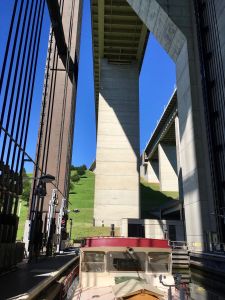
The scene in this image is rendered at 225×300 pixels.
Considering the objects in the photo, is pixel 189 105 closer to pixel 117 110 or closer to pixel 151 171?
pixel 117 110

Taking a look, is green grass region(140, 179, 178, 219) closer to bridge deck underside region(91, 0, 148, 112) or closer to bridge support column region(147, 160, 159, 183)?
bridge support column region(147, 160, 159, 183)

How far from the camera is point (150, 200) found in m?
85.9

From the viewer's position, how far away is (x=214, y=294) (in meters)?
15.5

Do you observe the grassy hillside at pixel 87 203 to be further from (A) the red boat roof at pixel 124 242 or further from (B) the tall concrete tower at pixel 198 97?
(A) the red boat roof at pixel 124 242

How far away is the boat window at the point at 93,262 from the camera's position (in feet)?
30.7

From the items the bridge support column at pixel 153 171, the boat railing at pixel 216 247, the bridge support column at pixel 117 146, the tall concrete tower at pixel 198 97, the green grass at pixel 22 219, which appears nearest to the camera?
the boat railing at pixel 216 247

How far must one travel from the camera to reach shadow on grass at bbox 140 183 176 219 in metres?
74.7

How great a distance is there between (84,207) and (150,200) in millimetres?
19450

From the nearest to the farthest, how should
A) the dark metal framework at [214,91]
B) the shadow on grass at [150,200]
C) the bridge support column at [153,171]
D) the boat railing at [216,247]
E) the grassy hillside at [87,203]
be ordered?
the boat railing at [216,247], the dark metal framework at [214,91], the grassy hillside at [87,203], the shadow on grass at [150,200], the bridge support column at [153,171]

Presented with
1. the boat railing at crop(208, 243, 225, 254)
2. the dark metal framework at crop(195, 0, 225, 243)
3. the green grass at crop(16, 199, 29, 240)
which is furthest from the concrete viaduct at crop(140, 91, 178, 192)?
the boat railing at crop(208, 243, 225, 254)

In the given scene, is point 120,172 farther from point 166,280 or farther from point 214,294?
point 166,280

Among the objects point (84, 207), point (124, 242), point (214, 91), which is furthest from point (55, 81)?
point (84, 207)

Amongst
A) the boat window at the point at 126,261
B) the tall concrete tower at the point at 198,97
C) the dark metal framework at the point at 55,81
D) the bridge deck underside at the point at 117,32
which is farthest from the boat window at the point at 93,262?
the bridge deck underside at the point at 117,32

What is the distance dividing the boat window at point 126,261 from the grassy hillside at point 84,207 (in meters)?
37.9
